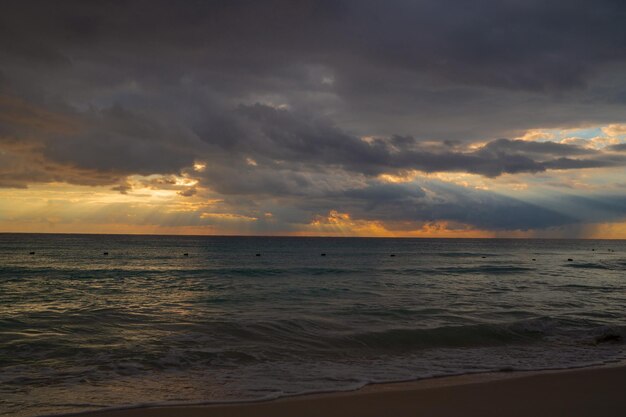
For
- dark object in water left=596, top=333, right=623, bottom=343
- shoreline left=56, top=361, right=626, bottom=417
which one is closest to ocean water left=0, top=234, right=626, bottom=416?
dark object in water left=596, top=333, right=623, bottom=343

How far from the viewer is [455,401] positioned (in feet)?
26.7

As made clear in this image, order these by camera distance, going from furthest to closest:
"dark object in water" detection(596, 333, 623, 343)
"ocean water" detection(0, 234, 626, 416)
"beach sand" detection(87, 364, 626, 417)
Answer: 1. "dark object in water" detection(596, 333, 623, 343)
2. "ocean water" detection(0, 234, 626, 416)
3. "beach sand" detection(87, 364, 626, 417)

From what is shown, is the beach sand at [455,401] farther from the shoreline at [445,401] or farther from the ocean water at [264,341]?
the ocean water at [264,341]

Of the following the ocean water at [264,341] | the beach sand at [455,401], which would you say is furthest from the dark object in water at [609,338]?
the beach sand at [455,401]

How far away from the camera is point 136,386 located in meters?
9.30

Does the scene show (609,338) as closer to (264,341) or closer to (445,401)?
(445,401)

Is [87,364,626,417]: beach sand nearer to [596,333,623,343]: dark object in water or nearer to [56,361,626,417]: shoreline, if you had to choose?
[56,361,626,417]: shoreline

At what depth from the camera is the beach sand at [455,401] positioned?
295 inches

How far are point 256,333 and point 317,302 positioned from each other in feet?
27.4

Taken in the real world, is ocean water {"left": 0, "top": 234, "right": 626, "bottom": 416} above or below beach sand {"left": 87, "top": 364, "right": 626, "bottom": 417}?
below

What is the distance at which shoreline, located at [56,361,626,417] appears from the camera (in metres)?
7.49

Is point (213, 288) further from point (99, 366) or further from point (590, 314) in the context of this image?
point (590, 314)

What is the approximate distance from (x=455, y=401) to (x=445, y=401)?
0.18 meters

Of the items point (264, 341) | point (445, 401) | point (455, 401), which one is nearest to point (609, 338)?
point (455, 401)
